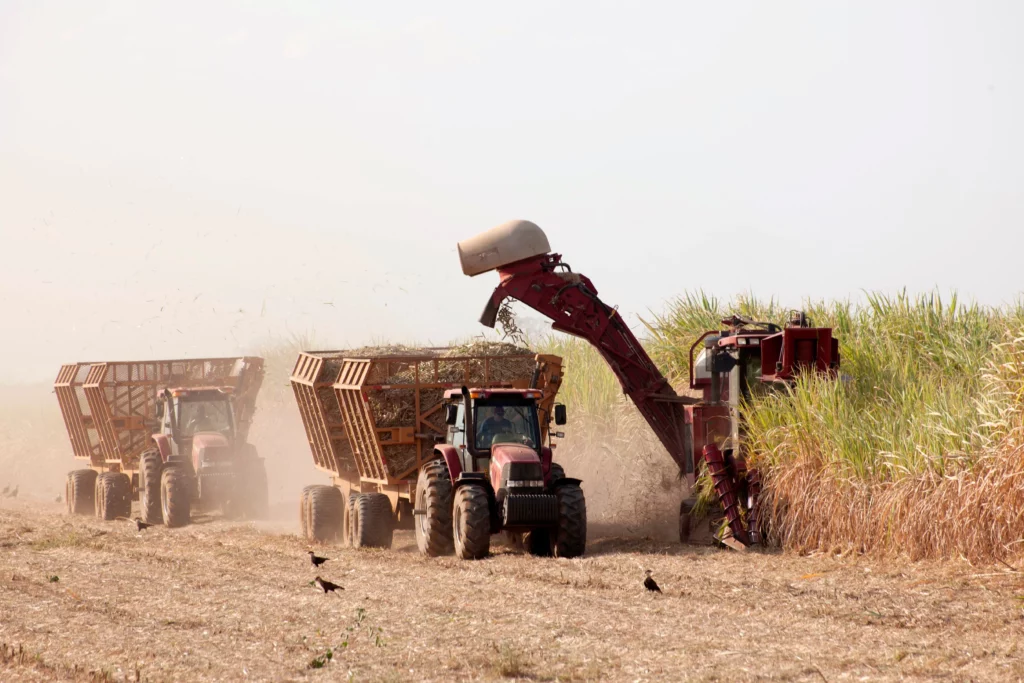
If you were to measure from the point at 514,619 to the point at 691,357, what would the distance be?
6.48 m

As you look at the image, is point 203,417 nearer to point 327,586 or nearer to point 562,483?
point 562,483

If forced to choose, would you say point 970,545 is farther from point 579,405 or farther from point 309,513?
point 579,405

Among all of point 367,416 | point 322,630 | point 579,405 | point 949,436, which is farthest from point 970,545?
point 579,405

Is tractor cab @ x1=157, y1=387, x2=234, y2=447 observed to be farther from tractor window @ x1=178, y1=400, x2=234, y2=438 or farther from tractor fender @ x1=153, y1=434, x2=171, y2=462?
tractor fender @ x1=153, y1=434, x2=171, y2=462

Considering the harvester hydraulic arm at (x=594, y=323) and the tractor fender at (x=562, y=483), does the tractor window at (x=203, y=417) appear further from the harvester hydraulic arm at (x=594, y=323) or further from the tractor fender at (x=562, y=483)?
the tractor fender at (x=562, y=483)

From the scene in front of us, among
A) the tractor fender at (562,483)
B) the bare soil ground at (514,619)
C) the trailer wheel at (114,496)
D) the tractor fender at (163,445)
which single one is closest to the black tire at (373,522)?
the bare soil ground at (514,619)

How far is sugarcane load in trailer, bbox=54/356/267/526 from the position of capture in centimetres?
1848

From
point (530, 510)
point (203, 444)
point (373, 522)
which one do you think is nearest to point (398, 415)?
point (373, 522)

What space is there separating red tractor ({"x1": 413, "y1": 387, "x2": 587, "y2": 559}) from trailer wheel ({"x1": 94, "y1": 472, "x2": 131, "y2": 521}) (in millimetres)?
8292

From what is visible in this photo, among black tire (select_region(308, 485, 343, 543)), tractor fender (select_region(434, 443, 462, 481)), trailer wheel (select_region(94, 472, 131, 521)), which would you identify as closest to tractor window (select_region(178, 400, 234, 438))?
trailer wheel (select_region(94, 472, 131, 521))

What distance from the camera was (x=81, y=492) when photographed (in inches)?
846

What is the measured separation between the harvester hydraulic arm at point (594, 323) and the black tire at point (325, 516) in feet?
11.5

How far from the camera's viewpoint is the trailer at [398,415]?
572 inches

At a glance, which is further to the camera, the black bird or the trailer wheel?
the trailer wheel
